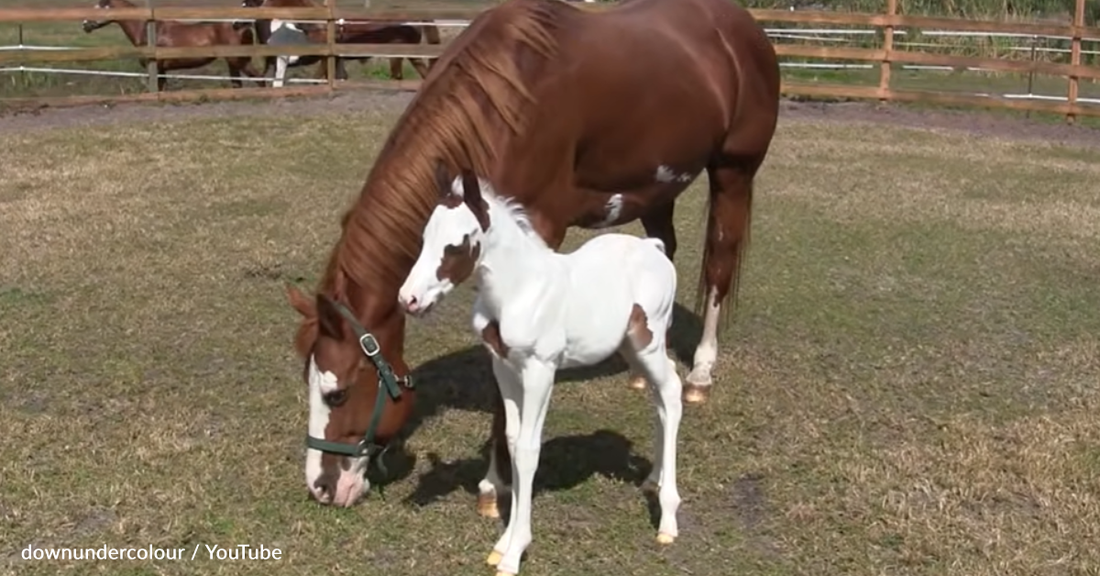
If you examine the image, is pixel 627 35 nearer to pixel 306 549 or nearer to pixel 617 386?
pixel 617 386

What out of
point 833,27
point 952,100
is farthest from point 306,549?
point 833,27

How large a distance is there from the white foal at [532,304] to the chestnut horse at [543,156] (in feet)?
0.32

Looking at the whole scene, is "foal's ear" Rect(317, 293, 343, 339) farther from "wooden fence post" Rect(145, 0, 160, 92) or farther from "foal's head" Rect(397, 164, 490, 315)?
"wooden fence post" Rect(145, 0, 160, 92)

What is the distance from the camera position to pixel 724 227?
498 centimetres

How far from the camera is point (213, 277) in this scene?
611 cm

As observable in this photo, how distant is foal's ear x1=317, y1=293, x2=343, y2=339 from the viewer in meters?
3.16

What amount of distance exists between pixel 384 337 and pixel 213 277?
10.1 feet

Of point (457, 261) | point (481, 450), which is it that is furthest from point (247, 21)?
point (457, 261)

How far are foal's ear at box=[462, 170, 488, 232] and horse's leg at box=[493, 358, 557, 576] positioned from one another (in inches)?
16.2

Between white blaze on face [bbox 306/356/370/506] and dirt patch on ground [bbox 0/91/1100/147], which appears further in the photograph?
dirt patch on ground [bbox 0/91/1100/147]

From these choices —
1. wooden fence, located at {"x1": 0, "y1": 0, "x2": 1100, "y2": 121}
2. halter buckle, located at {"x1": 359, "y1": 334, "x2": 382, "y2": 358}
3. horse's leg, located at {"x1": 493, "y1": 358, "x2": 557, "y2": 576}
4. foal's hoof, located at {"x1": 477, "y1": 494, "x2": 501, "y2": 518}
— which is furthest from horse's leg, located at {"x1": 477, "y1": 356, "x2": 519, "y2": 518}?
wooden fence, located at {"x1": 0, "y1": 0, "x2": 1100, "y2": 121}

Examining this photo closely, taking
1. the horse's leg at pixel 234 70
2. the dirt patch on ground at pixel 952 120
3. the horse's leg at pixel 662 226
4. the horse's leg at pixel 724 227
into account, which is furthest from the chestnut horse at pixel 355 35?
the horse's leg at pixel 724 227

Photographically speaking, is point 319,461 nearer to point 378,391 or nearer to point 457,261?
point 378,391

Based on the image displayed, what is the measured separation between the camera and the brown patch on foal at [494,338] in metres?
2.96
